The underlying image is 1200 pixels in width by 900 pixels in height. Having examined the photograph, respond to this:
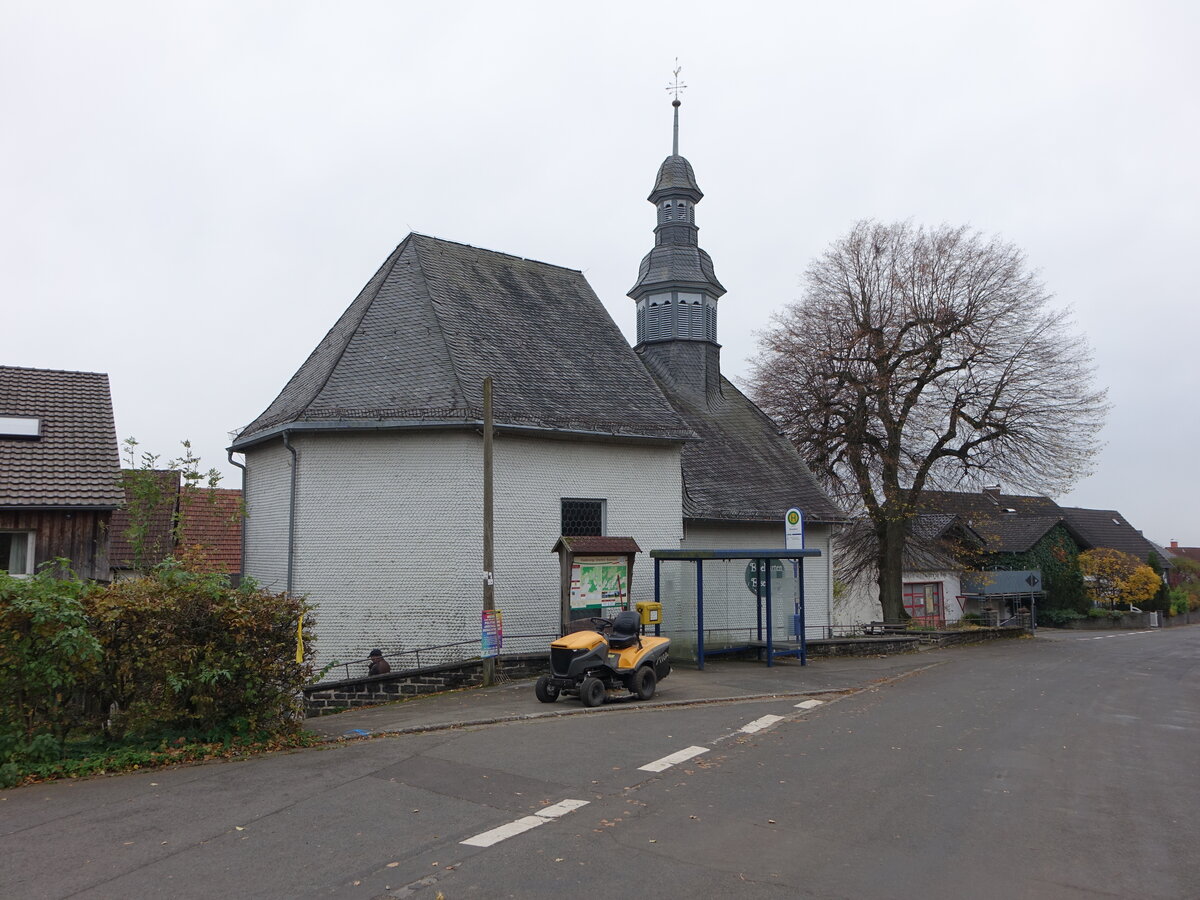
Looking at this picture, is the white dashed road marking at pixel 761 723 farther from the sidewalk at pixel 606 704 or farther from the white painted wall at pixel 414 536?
the white painted wall at pixel 414 536

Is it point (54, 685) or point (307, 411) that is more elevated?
point (307, 411)

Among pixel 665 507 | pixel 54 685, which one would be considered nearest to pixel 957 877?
pixel 54 685

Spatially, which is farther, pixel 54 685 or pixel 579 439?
pixel 579 439

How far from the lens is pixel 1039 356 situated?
27.3m

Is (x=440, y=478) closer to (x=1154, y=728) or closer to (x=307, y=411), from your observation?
(x=307, y=411)

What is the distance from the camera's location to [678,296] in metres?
27.7

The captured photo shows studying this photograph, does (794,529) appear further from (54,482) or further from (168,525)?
(168,525)

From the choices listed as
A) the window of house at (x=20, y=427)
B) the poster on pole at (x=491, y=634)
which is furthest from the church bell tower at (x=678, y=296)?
the window of house at (x=20, y=427)

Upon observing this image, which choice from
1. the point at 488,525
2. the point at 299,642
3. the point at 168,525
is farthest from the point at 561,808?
the point at 168,525

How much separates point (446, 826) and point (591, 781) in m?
1.74

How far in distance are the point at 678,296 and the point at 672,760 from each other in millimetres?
20391

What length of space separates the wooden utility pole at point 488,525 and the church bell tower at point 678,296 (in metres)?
13.4

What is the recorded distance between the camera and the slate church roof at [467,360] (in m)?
16.8

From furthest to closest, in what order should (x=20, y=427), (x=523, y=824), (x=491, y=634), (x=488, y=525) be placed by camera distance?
1. (x=20, y=427)
2. (x=488, y=525)
3. (x=491, y=634)
4. (x=523, y=824)
